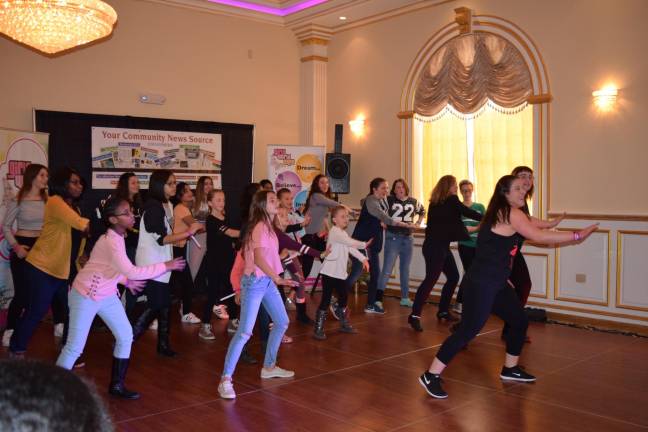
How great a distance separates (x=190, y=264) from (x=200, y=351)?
5.21 ft

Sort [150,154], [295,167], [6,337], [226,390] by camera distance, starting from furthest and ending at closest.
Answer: [295,167] < [150,154] < [6,337] < [226,390]

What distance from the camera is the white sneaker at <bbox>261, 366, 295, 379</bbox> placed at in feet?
15.8

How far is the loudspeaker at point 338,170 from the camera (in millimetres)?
9641

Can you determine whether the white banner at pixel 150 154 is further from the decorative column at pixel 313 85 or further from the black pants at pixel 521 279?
the black pants at pixel 521 279

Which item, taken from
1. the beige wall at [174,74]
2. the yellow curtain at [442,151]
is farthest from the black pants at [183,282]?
the yellow curtain at [442,151]

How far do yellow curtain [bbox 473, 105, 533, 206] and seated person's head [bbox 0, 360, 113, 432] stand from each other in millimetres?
7548

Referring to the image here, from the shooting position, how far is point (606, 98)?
673 centimetres

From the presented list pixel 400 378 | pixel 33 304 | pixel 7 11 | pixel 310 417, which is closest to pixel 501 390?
pixel 400 378

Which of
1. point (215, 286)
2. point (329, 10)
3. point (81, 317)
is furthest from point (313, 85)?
point (81, 317)

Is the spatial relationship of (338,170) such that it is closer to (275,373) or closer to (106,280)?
(275,373)

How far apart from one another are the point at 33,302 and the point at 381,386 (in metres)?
2.81

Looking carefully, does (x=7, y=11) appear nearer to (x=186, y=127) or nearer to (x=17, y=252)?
(x=17, y=252)

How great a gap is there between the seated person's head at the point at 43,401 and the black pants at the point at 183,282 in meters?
5.80

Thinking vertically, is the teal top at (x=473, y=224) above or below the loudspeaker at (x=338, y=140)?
below
